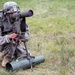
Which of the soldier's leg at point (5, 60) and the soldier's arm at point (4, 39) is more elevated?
the soldier's arm at point (4, 39)

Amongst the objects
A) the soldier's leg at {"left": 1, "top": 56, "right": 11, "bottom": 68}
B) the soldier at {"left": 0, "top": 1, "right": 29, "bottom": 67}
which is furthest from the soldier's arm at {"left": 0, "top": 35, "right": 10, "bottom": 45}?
the soldier's leg at {"left": 1, "top": 56, "right": 11, "bottom": 68}

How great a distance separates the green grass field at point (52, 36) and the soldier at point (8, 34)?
359 millimetres

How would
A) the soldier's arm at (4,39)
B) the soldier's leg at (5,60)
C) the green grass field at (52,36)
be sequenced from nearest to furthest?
1. the soldier's arm at (4,39)
2. the green grass field at (52,36)
3. the soldier's leg at (5,60)

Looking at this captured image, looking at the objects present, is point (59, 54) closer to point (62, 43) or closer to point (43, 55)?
point (43, 55)

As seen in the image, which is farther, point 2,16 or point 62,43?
point 62,43

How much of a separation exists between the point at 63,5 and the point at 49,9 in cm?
72

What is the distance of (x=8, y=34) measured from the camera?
6.06 m

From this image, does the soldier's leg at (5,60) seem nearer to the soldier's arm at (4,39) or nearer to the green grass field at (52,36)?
the green grass field at (52,36)

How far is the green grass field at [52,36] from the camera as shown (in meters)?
6.00

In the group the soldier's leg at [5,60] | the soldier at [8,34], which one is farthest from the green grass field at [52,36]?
the soldier at [8,34]

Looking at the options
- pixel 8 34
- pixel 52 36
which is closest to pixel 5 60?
pixel 8 34

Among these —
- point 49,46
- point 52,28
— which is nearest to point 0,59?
point 49,46

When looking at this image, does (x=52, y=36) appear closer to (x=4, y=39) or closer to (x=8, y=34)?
(x=8, y=34)

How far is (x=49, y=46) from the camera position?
740cm
